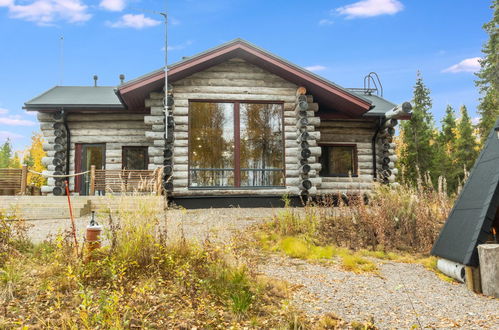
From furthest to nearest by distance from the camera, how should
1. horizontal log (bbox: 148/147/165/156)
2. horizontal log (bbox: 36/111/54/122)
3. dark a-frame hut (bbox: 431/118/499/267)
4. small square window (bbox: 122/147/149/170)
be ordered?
small square window (bbox: 122/147/149/170), horizontal log (bbox: 36/111/54/122), horizontal log (bbox: 148/147/165/156), dark a-frame hut (bbox: 431/118/499/267)

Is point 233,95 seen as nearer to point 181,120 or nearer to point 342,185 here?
point 181,120

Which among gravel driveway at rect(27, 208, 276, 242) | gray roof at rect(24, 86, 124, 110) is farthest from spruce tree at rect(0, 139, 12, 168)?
gravel driveway at rect(27, 208, 276, 242)

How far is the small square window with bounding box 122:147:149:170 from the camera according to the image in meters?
14.1

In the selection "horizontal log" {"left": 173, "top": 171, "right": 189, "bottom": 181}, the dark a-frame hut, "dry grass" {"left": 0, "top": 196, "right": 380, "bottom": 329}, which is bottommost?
"dry grass" {"left": 0, "top": 196, "right": 380, "bottom": 329}

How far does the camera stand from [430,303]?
4.20 meters

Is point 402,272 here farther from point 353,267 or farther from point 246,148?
point 246,148

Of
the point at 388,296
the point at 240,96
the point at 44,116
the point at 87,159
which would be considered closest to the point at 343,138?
the point at 240,96

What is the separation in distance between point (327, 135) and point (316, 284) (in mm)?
10211

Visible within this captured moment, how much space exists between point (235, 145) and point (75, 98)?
22.2 feet

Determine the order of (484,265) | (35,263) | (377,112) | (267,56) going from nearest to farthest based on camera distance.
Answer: (484,265), (35,263), (267,56), (377,112)

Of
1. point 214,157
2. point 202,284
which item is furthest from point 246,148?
point 202,284

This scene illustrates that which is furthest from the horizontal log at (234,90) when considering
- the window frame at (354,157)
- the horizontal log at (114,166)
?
the horizontal log at (114,166)

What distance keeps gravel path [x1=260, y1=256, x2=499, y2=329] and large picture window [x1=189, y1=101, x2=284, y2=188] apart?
21.4ft

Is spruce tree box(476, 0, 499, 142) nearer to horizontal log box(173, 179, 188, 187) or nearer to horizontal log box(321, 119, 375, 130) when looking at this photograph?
horizontal log box(321, 119, 375, 130)
